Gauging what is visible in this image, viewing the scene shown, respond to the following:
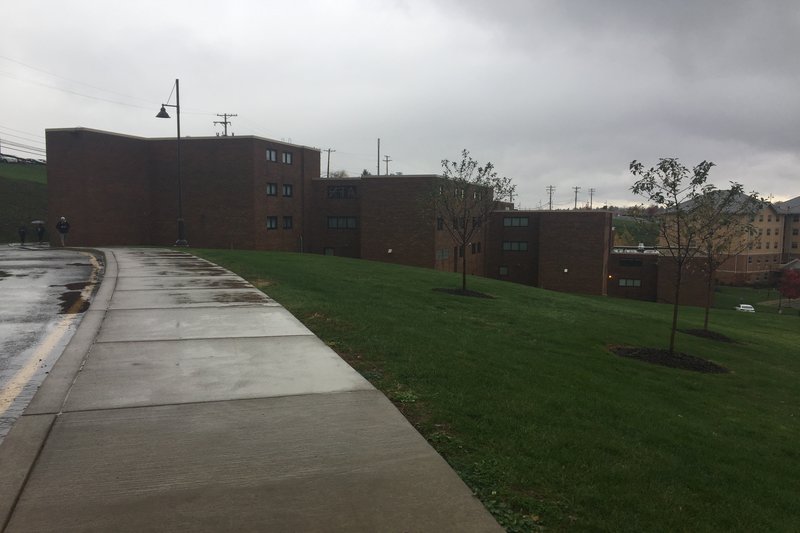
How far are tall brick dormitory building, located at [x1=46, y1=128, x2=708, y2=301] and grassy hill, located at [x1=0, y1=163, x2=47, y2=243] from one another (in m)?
15.0

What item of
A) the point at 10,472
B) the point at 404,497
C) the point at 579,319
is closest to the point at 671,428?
the point at 404,497

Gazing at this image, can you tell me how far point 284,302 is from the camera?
1023 centimetres

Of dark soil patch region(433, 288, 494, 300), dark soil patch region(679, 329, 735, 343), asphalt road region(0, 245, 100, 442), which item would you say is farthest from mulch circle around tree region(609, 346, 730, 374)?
asphalt road region(0, 245, 100, 442)

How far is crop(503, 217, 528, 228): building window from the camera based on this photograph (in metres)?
56.7

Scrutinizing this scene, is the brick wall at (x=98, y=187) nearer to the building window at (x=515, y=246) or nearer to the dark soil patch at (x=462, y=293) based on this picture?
the dark soil patch at (x=462, y=293)

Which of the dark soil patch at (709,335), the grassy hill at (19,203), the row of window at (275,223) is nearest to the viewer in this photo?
the dark soil patch at (709,335)

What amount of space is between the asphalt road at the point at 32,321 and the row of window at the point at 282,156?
94.0ft

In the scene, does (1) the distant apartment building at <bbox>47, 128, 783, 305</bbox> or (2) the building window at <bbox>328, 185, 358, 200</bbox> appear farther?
(2) the building window at <bbox>328, 185, 358, 200</bbox>

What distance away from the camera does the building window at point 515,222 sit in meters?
56.7

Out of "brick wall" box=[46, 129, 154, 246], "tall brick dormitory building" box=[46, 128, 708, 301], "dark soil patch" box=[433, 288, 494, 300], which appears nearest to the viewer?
"dark soil patch" box=[433, 288, 494, 300]

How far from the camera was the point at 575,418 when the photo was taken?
207 inches

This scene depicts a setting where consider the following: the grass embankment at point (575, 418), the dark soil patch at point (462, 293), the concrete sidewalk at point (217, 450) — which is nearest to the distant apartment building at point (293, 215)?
the dark soil patch at point (462, 293)

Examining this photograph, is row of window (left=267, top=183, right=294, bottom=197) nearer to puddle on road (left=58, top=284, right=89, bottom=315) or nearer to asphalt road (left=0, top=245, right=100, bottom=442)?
asphalt road (left=0, top=245, right=100, bottom=442)

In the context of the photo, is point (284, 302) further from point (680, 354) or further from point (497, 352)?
point (680, 354)
